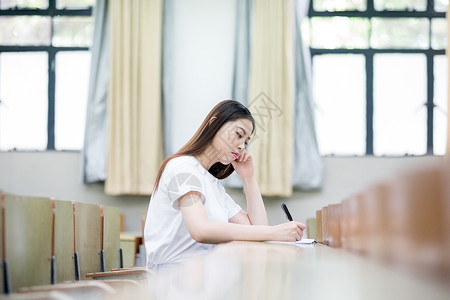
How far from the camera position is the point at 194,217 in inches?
66.6

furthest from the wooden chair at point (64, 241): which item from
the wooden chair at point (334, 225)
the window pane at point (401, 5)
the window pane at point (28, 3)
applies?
the window pane at point (401, 5)

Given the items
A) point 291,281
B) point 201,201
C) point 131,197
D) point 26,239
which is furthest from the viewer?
point 131,197

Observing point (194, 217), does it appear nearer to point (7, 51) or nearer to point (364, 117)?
point (364, 117)

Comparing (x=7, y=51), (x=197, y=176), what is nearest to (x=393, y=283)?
(x=197, y=176)

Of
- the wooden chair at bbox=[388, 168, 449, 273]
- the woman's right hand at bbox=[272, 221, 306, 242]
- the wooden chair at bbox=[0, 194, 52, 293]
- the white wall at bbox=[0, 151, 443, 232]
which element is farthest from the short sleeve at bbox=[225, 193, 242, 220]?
the white wall at bbox=[0, 151, 443, 232]

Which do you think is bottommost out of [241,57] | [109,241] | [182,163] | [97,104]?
[109,241]

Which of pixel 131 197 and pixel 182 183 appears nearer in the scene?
pixel 182 183

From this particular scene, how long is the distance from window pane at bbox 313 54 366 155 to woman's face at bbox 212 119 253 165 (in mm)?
3082

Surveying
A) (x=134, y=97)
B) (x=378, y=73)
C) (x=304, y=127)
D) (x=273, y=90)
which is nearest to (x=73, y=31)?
(x=134, y=97)

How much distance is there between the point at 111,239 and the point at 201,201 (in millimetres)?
958

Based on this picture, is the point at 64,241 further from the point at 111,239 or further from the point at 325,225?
the point at 325,225

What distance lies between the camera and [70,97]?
512 centimetres

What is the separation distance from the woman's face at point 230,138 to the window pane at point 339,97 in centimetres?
308

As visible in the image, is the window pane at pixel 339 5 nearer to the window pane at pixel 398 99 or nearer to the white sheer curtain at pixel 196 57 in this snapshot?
the window pane at pixel 398 99
